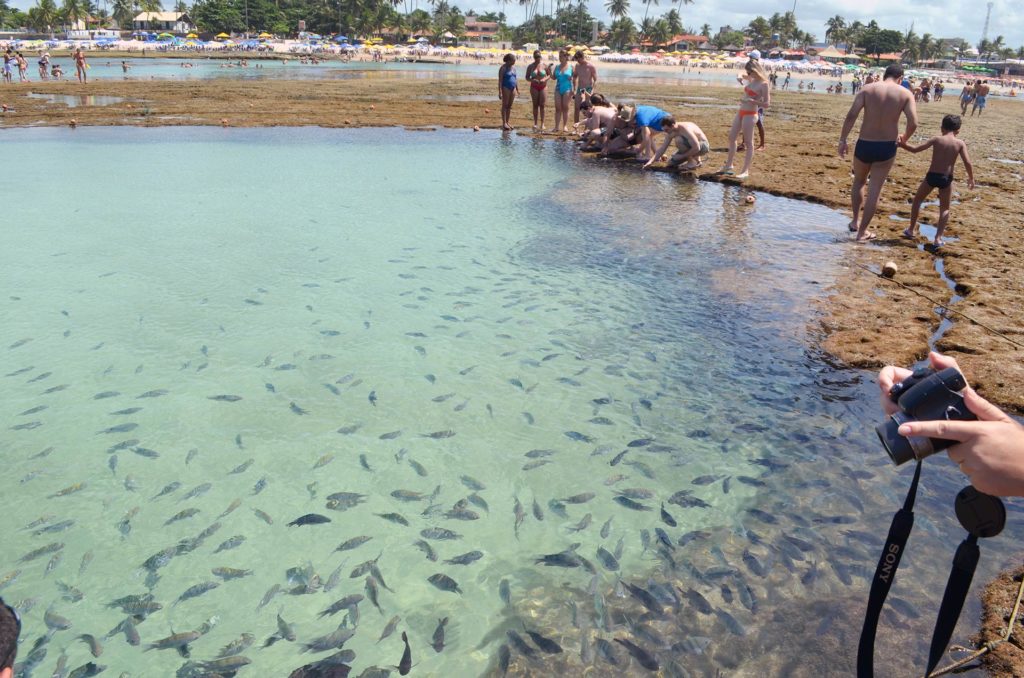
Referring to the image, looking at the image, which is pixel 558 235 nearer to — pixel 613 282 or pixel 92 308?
pixel 613 282

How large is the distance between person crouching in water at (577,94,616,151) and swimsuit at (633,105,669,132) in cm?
99

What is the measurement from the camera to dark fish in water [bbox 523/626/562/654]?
3.49 meters

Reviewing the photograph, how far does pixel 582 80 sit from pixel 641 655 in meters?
19.8

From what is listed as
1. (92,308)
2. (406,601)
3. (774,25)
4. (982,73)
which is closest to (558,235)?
(92,308)

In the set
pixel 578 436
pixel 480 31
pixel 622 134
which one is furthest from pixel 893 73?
pixel 480 31

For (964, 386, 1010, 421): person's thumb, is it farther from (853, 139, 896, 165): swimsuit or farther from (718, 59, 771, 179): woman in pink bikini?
(718, 59, 771, 179): woman in pink bikini

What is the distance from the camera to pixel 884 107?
9.23m

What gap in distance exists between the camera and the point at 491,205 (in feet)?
42.5

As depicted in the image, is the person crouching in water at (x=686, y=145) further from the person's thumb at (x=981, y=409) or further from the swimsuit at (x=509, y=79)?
the person's thumb at (x=981, y=409)

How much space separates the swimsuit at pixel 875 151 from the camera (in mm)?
9531

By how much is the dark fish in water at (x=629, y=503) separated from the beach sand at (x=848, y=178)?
129 inches

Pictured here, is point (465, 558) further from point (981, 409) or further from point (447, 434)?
point (981, 409)

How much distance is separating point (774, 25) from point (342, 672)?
7131 inches

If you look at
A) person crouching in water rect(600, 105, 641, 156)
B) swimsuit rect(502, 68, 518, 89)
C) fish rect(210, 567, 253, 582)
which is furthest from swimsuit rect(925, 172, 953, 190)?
swimsuit rect(502, 68, 518, 89)
